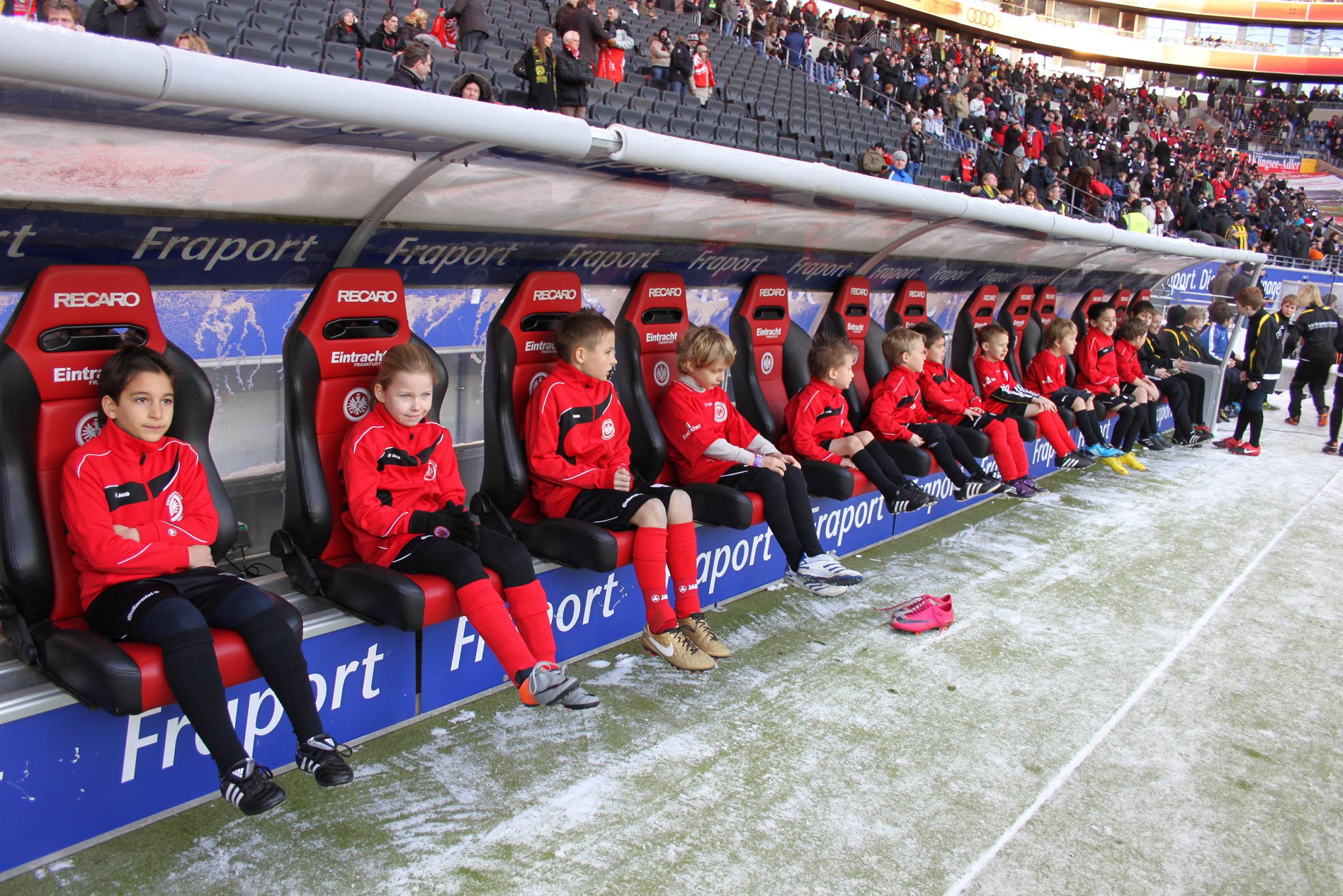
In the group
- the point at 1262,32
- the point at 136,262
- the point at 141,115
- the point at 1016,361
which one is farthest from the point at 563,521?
the point at 1262,32

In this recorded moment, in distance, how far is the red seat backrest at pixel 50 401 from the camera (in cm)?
225

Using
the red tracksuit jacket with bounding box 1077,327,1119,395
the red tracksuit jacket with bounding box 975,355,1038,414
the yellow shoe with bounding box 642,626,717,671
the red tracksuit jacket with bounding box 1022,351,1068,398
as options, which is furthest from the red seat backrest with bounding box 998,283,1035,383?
the yellow shoe with bounding box 642,626,717,671

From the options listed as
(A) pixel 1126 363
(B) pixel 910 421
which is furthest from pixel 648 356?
(A) pixel 1126 363

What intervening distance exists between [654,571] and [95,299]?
1744 mm

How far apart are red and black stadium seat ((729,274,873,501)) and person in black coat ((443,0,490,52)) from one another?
466 centimetres

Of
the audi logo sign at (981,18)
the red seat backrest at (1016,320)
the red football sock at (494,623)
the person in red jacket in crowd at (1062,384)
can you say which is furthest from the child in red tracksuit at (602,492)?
the audi logo sign at (981,18)

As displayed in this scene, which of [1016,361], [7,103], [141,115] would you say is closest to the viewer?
[7,103]

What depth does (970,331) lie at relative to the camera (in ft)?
20.7

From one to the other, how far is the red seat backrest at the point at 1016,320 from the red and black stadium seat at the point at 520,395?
4406 mm

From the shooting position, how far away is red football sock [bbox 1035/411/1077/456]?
18.5ft

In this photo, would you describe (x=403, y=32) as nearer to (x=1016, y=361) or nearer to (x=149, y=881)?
(x=1016, y=361)

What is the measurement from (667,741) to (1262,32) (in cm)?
4555

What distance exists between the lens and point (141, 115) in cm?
196

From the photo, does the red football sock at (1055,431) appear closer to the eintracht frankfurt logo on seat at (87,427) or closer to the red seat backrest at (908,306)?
the red seat backrest at (908,306)
